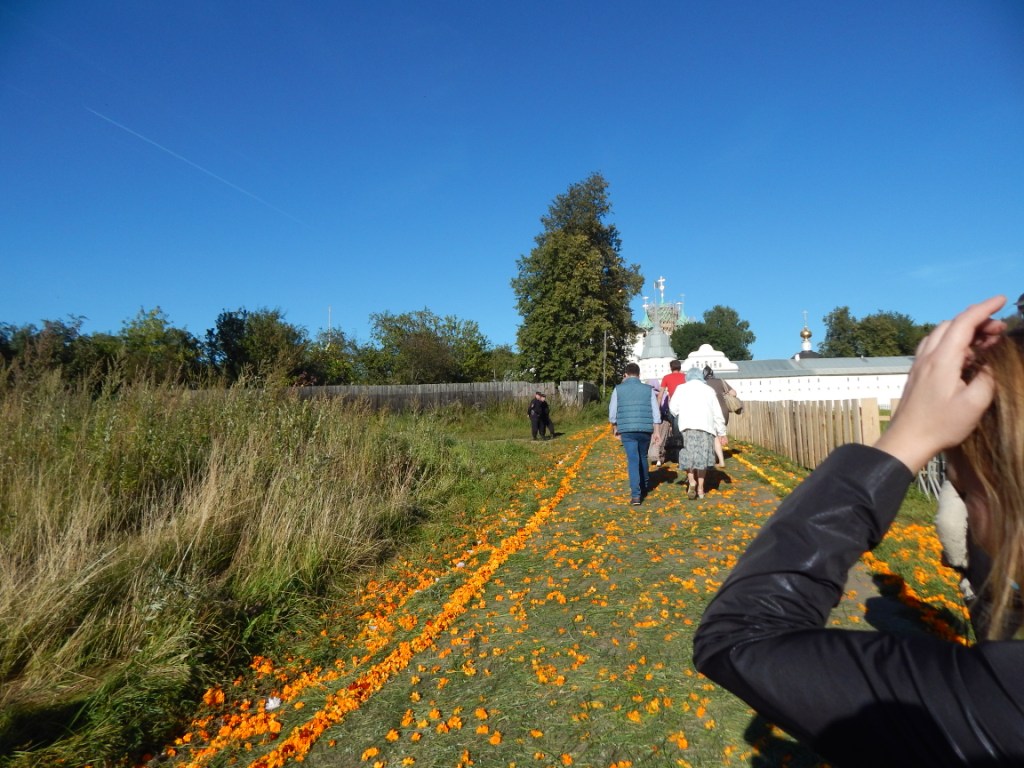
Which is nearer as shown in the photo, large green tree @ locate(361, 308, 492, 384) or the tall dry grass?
the tall dry grass

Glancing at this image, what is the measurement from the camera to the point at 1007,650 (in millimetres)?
717

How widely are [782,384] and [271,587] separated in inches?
1285

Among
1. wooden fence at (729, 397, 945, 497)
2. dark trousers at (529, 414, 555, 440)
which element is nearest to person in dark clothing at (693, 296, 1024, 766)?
wooden fence at (729, 397, 945, 497)

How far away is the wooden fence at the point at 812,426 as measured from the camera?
9.02 m

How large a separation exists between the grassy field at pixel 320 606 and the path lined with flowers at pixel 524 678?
0.02 m

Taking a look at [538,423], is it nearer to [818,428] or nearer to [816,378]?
[818,428]

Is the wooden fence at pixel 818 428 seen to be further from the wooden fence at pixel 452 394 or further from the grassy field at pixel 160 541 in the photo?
the wooden fence at pixel 452 394

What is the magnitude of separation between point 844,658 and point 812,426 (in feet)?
37.6

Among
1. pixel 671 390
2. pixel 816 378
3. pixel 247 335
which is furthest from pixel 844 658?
pixel 816 378

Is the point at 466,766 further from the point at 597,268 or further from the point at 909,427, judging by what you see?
the point at 597,268

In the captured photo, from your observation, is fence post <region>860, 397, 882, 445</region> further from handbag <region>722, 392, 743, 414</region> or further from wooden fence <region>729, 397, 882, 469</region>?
handbag <region>722, 392, 743, 414</region>

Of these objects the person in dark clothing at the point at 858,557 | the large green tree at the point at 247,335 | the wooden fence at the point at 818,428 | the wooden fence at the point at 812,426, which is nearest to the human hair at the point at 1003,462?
the person in dark clothing at the point at 858,557

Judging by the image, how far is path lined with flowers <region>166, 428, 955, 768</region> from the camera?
2.90 m

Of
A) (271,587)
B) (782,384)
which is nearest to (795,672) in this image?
(271,587)
